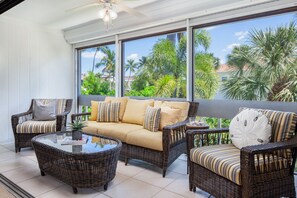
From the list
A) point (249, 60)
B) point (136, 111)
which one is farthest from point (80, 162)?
point (249, 60)

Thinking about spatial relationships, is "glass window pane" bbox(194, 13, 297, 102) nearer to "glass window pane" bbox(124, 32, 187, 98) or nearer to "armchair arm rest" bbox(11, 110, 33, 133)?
"glass window pane" bbox(124, 32, 187, 98)

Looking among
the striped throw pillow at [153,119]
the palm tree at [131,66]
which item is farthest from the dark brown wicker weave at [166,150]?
the palm tree at [131,66]

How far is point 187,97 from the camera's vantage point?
3.56 meters

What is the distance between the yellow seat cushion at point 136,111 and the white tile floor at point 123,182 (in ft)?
2.09

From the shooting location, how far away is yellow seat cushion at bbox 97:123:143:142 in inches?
121

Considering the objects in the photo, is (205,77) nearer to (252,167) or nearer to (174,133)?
(174,133)

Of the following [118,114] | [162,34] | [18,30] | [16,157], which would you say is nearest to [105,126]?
[118,114]

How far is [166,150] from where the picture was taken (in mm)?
2646

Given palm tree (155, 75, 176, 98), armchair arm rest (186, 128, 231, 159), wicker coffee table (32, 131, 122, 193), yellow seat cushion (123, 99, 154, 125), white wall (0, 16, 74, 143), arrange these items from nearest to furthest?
wicker coffee table (32, 131, 122, 193) < armchair arm rest (186, 128, 231, 159) < yellow seat cushion (123, 99, 154, 125) < palm tree (155, 75, 176, 98) < white wall (0, 16, 74, 143)

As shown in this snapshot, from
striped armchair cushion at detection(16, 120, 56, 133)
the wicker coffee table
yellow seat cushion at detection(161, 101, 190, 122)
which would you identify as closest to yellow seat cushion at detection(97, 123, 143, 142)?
the wicker coffee table

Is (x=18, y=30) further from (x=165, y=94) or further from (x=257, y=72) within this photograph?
(x=257, y=72)

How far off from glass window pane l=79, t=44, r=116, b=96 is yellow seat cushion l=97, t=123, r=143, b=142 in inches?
60.8

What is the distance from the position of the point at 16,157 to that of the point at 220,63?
3368 millimetres

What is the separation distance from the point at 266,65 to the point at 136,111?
1948mm
